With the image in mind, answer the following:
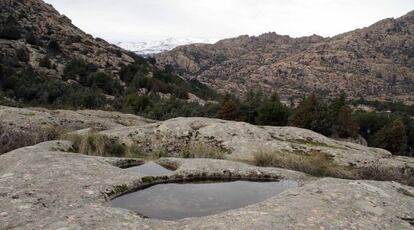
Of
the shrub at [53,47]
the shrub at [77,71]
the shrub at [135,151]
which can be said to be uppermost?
the shrub at [53,47]

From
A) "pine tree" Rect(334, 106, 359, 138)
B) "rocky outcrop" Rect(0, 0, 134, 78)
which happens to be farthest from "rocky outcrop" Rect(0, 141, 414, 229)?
"rocky outcrop" Rect(0, 0, 134, 78)

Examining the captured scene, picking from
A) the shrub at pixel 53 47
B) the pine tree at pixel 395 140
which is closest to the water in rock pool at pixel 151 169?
the pine tree at pixel 395 140

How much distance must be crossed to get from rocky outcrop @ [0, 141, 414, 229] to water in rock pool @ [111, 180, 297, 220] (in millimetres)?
464

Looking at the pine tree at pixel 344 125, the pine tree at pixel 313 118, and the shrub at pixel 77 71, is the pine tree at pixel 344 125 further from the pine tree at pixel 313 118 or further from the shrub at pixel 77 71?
the shrub at pixel 77 71

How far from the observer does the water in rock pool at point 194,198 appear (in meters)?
7.27

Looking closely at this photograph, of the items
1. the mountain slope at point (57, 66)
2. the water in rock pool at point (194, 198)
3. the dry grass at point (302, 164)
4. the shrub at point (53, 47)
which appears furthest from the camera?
the shrub at point (53, 47)

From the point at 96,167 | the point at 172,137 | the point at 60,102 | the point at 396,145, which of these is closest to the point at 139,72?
the point at 60,102

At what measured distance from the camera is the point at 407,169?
1508cm

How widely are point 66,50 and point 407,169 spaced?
87.4 m

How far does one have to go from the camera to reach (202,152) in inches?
555

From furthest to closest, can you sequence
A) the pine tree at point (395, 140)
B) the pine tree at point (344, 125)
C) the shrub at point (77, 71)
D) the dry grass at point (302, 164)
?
the shrub at point (77, 71), the pine tree at point (344, 125), the pine tree at point (395, 140), the dry grass at point (302, 164)

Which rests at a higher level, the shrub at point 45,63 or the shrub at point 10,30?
the shrub at point 10,30

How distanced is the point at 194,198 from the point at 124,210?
77.1 inches

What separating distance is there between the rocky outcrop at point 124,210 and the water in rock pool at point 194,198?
46 centimetres
